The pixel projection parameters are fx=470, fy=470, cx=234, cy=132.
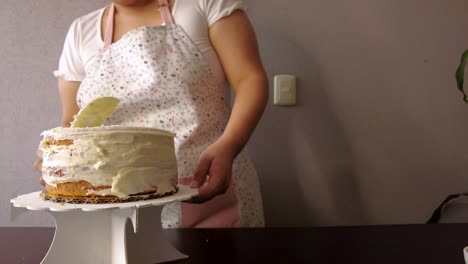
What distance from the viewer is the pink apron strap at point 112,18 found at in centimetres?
92

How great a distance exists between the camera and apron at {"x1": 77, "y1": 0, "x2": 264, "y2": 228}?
34.3 inches

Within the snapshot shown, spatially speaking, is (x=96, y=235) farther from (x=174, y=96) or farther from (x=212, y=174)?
(x=174, y=96)

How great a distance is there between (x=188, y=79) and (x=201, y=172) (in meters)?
0.24

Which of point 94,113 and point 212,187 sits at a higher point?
point 94,113

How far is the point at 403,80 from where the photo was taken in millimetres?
1287

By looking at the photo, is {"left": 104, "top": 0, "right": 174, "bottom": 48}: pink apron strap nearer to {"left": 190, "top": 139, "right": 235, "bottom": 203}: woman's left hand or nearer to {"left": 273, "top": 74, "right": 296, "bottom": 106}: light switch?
{"left": 190, "top": 139, "right": 235, "bottom": 203}: woman's left hand

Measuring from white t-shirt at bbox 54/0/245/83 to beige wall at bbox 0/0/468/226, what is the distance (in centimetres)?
29

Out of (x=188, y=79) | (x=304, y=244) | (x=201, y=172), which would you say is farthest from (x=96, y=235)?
(x=188, y=79)

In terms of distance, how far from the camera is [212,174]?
699 millimetres

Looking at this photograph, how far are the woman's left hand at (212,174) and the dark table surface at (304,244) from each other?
0.24 ft

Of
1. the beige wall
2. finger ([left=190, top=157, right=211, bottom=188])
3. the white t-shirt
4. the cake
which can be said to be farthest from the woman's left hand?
the beige wall

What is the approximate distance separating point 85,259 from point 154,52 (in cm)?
45

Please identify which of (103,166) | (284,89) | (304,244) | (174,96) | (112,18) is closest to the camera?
(103,166)

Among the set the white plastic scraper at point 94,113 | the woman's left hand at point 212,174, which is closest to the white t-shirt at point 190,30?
the woman's left hand at point 212,174
